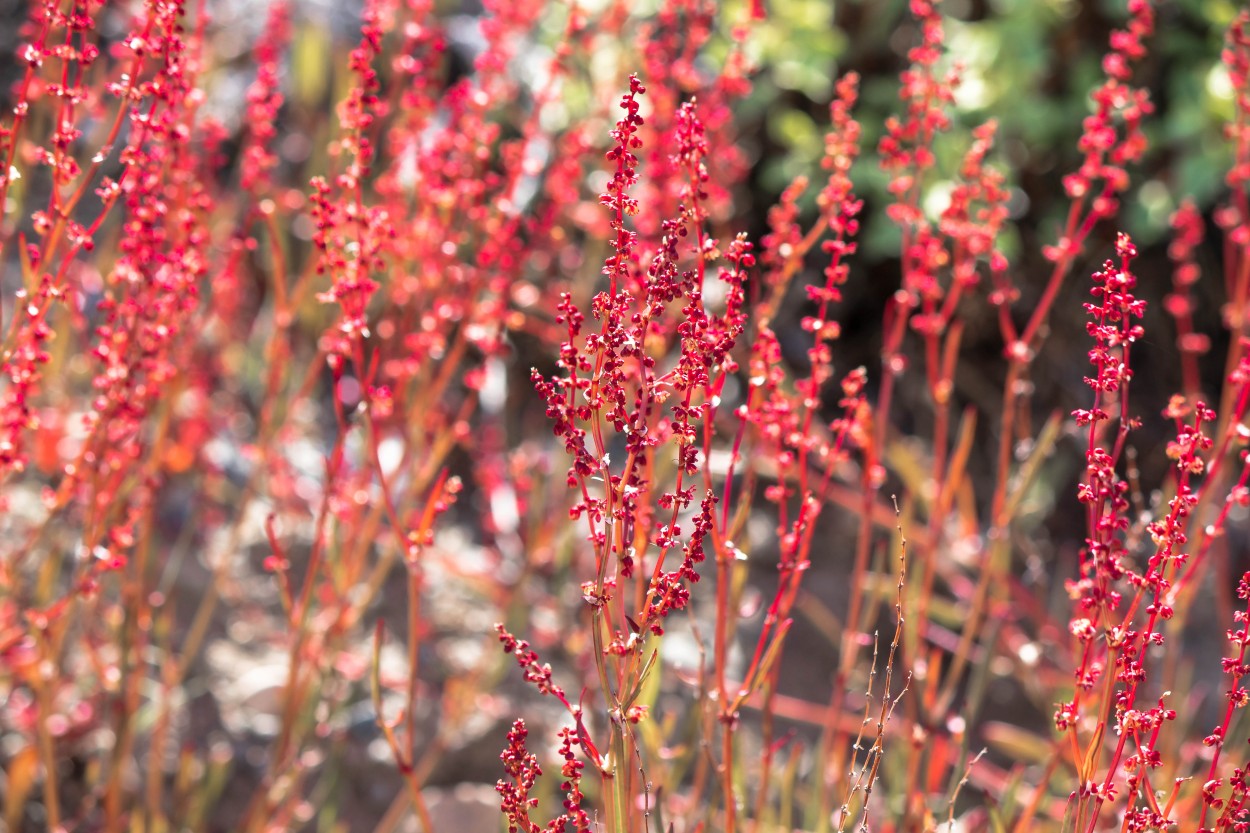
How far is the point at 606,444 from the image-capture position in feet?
8.95

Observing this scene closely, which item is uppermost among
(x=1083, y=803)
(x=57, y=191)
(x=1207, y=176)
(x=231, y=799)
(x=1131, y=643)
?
(x=1207, y=176)

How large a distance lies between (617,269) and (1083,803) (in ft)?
2.22

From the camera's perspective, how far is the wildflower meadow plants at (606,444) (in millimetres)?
1329

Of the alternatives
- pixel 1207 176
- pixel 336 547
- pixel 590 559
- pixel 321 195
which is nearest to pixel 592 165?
pixel 590 559

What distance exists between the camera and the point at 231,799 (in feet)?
7.98

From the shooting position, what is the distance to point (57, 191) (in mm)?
1361

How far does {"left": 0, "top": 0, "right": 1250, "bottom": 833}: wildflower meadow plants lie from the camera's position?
1329 millimetres

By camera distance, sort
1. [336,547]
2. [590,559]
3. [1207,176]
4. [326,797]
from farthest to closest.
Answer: [1207,176] → [590,559] → [326,797] → [336,547]

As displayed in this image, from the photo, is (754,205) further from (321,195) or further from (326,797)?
(321,195)

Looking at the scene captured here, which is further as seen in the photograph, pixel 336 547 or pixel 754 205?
pixel 754 205

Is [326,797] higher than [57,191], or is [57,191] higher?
[57,191]

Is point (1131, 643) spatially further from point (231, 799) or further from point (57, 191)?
point (231, 799)

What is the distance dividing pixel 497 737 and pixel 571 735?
1533 mm

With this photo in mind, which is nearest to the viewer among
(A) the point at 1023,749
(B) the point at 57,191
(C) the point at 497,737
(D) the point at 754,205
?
(B) the point at 57,191
